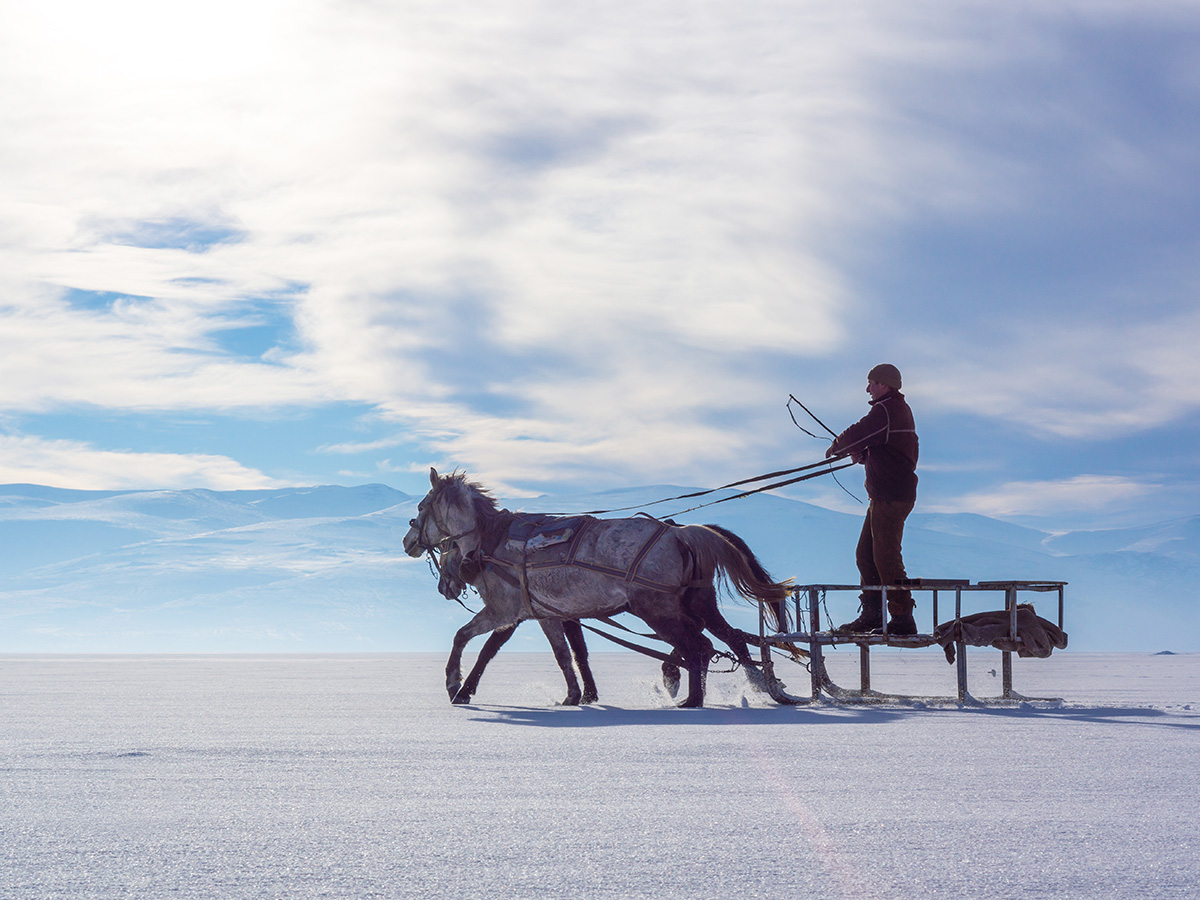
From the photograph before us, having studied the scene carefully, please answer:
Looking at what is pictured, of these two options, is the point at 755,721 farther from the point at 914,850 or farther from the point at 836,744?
the point at 914,850

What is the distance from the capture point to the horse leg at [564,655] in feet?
41.4

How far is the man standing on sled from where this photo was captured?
1161cm

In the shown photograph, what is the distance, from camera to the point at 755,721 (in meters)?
9.80

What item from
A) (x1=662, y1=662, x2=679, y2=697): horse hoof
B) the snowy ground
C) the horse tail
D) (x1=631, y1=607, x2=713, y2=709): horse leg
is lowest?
the snowy ground

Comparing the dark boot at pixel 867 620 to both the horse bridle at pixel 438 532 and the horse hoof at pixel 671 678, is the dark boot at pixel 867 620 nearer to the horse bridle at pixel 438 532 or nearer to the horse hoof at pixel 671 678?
the horse hoof at pixel 671 678

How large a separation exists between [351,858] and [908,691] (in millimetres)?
12720

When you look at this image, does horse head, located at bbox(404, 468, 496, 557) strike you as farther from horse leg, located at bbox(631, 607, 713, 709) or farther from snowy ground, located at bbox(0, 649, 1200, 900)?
snowy ground, located at bbox(0, 649, 1200, 900)

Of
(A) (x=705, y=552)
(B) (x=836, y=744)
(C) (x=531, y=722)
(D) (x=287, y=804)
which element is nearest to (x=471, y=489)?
(A) (x=705, y=552)

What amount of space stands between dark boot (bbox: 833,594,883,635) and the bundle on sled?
Answer: 0.63 m

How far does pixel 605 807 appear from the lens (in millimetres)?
5406

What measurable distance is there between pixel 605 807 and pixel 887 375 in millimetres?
7430

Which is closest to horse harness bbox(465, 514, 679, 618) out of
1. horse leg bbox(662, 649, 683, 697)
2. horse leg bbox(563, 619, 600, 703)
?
horse leg bbox(563, 619, 600, 703)

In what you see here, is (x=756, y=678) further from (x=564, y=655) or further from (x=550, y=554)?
(x=550, y=554)

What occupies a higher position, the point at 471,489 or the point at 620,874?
the point at 471,489
